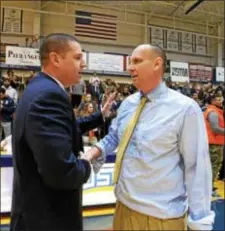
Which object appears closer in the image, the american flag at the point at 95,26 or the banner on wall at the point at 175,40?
the american flag at the point at 95,26

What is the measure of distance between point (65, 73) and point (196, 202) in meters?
0.61

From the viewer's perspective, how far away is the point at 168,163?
134 centimetres

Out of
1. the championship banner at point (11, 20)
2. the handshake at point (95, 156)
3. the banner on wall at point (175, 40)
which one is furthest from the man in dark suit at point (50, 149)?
the banner on wall at point (175, 40)

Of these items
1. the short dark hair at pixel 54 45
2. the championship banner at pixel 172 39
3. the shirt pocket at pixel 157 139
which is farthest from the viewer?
the championship banner at pixel 172 39

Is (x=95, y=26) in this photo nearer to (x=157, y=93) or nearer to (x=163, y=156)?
(x=157, y=93)

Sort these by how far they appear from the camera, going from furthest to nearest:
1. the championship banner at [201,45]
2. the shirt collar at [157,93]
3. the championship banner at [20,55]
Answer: the championship banner at [201,45]
the championship banner at [20,55]
the shirt collar at [157,93]

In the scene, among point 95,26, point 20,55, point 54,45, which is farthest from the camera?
point 95,26

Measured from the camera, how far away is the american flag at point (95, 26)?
10.3 metres

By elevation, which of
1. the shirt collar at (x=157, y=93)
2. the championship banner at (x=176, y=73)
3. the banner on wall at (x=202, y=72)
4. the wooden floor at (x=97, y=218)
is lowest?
the wooden floor at (x=97, y=218)

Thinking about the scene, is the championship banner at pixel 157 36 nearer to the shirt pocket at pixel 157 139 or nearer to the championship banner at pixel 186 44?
the championship banner at pixel 186 44

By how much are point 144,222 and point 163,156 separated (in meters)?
0.25

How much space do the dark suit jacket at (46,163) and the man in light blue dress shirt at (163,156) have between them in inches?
9.7

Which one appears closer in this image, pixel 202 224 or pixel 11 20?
pixel 202 224

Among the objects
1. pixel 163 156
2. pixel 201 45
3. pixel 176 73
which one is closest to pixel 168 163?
pixel 163 156
